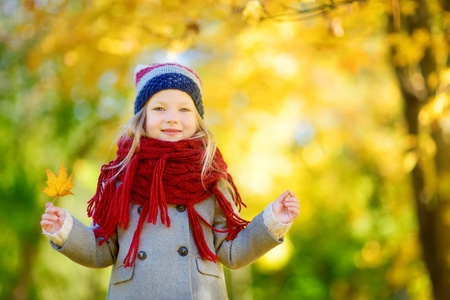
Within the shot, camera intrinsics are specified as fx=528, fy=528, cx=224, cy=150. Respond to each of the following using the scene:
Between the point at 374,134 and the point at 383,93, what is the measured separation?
1357mm

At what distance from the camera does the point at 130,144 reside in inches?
92.3

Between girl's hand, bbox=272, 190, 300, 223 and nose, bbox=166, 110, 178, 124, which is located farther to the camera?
nose, bbox=166, 110, 178, 124

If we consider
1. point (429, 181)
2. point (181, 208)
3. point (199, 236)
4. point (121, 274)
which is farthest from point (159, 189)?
point (429, 181)

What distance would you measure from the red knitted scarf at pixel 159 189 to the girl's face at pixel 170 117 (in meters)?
0.06

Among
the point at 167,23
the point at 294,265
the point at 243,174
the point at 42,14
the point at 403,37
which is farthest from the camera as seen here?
the point at 294,265

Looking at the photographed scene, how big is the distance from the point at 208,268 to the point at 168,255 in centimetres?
18

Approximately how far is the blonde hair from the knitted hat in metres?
0.05

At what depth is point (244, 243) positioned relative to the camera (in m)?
2.21

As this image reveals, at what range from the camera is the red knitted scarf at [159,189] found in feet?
7.16

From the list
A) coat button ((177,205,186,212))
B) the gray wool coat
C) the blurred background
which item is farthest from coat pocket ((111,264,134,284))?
the blurred background

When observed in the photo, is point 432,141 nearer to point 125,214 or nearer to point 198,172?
point 198,172

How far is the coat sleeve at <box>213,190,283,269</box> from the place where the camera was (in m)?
2.16

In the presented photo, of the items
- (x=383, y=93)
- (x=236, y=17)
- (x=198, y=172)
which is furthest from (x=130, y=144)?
(x=383, y=93)

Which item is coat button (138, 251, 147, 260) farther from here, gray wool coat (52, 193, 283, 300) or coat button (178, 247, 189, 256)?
coat button (178, 247, 189, 256)
